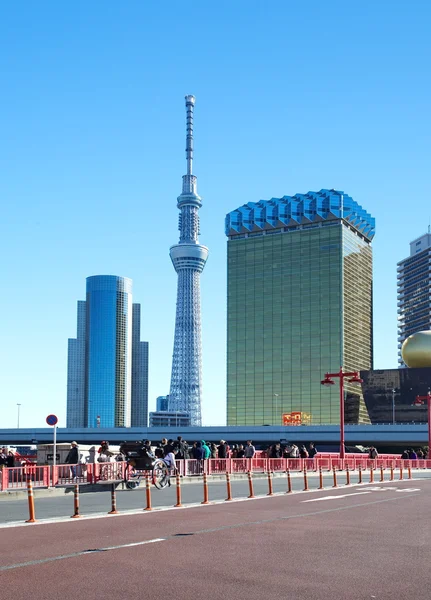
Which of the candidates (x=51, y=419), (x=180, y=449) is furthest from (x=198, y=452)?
(x=51, y=419)

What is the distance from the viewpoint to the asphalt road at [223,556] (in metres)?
10.1

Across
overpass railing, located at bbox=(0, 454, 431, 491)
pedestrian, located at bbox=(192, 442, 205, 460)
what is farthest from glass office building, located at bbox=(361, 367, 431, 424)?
pedestrian, located at bbox=(192, 442, 205, 460)

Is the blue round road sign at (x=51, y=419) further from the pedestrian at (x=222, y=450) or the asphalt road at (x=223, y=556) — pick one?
the asphalt road at (x=223, y=556)

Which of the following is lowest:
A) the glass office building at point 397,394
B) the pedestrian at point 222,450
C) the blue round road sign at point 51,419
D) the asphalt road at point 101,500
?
the asphalt road at point 101,500

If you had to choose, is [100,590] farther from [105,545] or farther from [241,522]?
[241,522]

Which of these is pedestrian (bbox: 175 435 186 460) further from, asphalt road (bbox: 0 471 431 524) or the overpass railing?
asphalt road (bbox: 0 471 431 524)

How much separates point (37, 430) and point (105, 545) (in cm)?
17221

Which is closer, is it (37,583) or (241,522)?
(37,583)

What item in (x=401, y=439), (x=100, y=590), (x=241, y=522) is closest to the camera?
(x=100, y=590)

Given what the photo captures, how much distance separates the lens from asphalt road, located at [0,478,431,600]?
10125 millimetres

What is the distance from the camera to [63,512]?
22219mm

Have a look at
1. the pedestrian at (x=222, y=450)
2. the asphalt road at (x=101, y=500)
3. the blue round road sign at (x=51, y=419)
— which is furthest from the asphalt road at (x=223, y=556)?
the pedestrian at (x=222, y=450)

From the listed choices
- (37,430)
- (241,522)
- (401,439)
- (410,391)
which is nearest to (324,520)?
(241,522)

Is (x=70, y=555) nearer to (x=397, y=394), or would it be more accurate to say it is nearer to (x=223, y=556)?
(x=223, y=556)
